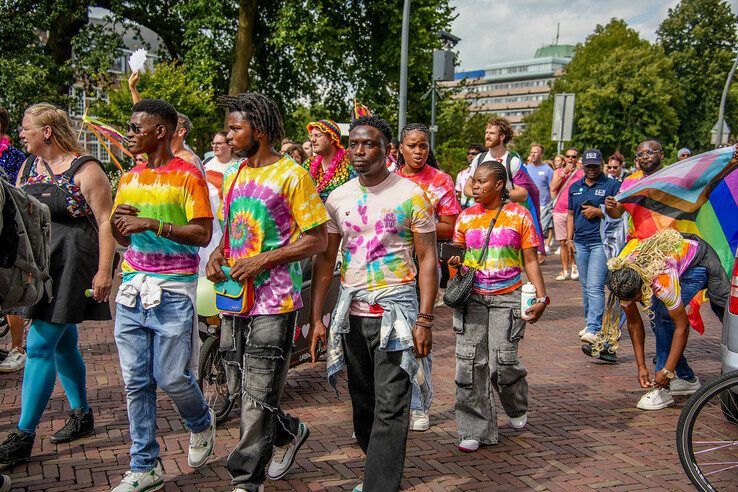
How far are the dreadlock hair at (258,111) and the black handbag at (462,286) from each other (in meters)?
1.58

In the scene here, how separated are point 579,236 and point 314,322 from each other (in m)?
4.62

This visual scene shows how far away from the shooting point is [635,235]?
562 centimetres

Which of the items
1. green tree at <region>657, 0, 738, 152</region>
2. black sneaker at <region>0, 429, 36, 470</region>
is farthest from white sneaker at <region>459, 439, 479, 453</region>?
green tree at <region>657, 0, 738, 152</region>

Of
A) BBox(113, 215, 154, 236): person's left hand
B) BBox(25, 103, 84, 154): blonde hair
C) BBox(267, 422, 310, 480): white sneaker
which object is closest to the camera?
BBox(113, 215, 154, 236): person's left hand

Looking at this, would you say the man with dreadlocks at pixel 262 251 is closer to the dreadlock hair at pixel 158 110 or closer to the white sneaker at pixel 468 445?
the dreadlock hair at pixel 158 110

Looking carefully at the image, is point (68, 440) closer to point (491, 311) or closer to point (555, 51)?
point (491, 311)

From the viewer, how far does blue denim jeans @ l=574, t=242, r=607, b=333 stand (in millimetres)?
7480

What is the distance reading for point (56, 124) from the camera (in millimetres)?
4301

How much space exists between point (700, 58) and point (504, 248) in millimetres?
53642

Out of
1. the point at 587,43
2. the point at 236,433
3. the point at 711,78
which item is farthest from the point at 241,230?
the point at 587,43

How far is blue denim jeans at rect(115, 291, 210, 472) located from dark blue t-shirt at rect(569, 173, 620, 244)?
195 inches

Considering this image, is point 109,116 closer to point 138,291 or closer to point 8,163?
point 8,163

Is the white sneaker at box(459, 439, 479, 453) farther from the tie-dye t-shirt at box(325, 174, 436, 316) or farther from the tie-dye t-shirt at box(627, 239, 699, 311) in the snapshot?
the tie-dye t-shirt at box(627, 239, 699, 311)

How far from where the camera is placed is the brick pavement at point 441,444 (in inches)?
160
